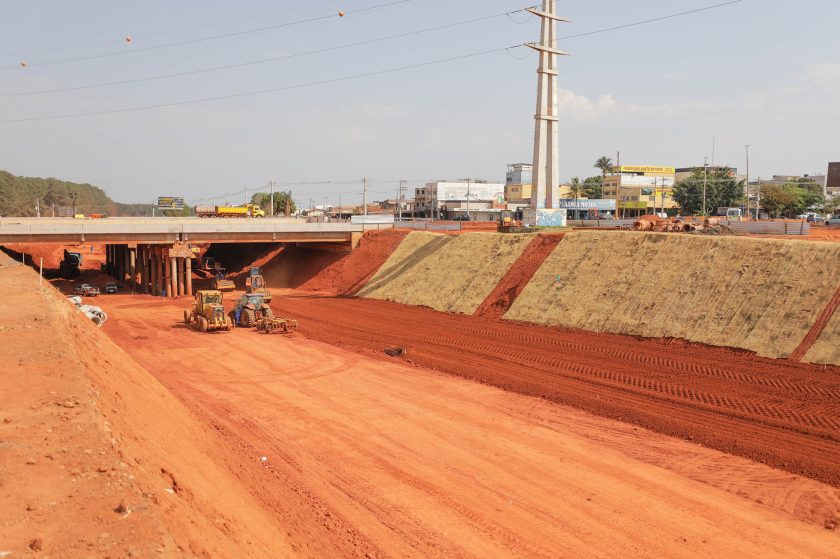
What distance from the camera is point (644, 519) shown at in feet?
53.2

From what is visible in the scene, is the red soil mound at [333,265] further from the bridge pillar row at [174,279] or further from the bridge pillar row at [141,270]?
the bridge pillar row at [141,270]

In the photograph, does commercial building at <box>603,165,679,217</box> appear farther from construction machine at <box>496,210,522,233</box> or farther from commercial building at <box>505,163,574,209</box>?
construction machine at <box>496,210,522,233</box>

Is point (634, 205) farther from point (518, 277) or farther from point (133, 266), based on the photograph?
point (133, 266)

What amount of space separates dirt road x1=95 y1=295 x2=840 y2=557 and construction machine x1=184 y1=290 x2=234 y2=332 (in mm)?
8835

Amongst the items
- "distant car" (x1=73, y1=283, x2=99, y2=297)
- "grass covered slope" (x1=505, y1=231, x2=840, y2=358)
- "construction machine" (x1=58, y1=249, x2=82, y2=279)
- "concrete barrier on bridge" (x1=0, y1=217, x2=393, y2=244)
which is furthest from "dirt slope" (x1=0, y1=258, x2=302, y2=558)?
"construction machine" (x1=58, y1=249, x2=82, y2=279)

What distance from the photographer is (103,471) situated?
33.9 feet

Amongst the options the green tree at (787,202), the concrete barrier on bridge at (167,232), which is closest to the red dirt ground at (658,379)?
the concrete barrier on bridge at (167,232)

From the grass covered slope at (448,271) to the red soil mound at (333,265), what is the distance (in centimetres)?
235

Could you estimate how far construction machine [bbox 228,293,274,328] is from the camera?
1609 inches

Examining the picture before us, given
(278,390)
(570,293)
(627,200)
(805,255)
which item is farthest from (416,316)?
(627,200)

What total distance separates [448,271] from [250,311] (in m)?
16.6

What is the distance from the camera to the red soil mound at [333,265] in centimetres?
6100

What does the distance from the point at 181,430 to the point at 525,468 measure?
973 cm

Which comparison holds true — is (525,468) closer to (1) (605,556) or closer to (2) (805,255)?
(1) (605,556)
